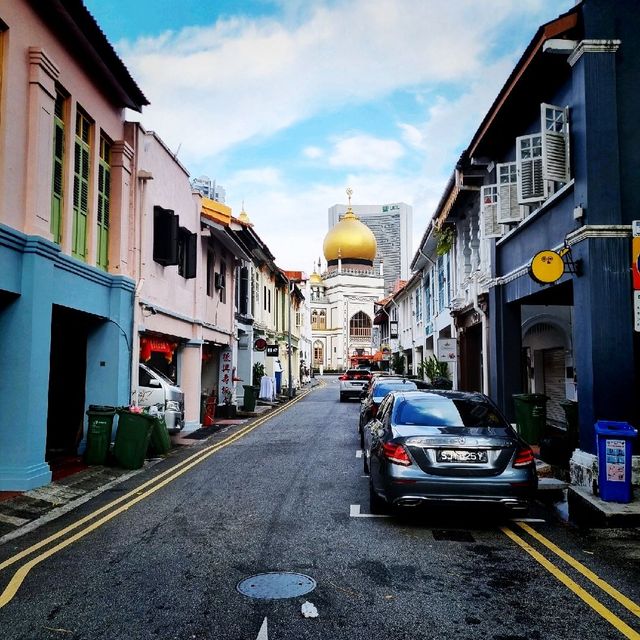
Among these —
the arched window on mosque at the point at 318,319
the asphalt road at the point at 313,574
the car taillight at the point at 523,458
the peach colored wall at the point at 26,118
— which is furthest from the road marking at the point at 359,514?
the arched window on mosque at the point at 318,319

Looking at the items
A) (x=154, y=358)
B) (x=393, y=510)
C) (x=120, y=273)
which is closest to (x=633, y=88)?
(x=393, y=510)

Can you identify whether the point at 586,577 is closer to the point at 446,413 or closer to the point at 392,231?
the point at 446,413

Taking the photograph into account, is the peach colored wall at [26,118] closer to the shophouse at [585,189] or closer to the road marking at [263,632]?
the road marking at [263,632]

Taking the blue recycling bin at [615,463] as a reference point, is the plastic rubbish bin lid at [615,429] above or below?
above

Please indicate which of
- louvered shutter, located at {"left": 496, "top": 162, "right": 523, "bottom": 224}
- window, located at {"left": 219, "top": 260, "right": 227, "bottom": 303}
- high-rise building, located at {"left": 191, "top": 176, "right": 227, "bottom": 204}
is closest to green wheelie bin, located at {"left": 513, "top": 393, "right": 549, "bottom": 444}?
louvered shutter, located at {"left": 496, "top": 162, "right": 523, "bottom": 224}

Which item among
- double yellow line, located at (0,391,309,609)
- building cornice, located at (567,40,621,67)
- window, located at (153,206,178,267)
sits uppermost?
building cornice, located at (567,40,621,67)

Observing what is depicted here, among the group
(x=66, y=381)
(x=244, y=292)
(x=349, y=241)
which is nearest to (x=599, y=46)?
(x=66, y=381)

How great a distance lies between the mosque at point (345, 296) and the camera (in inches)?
3189

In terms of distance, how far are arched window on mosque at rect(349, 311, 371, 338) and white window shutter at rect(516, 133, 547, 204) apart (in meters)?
72.0

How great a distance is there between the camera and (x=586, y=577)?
5461 millimetres

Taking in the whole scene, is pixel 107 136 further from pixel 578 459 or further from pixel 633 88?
pixel 578 459

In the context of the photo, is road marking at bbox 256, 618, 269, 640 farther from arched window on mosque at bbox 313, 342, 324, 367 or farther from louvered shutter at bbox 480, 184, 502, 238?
arched window on mosque at bbox 313, 342, 324, 367

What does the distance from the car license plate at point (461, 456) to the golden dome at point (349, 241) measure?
244 ft

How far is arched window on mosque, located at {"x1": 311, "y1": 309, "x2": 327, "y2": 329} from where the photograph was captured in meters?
85.2
